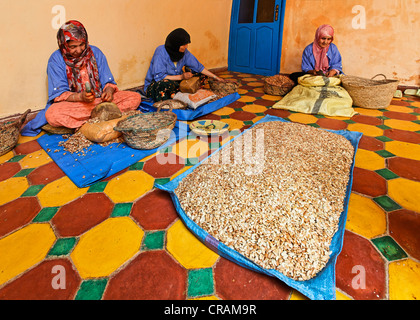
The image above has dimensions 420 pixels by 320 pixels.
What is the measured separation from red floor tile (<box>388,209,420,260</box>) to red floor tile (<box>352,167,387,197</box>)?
0.19 meters

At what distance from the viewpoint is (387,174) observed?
1.69m

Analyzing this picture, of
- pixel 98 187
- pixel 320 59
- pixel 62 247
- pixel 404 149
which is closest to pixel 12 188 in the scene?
pixel 98 187

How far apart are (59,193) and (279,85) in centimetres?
317

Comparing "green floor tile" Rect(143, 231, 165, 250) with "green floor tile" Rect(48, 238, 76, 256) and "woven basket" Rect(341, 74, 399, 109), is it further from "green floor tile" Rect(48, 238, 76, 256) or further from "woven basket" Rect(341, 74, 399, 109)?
"woven basket" Rect(341, 74, 399, 109)

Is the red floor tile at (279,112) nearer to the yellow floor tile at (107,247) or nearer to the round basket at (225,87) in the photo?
the round basket at (225,87)

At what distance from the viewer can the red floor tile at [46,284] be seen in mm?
959

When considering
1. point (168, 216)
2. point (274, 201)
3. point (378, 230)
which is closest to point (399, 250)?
point (378, 230)

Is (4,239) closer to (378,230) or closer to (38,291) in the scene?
(38,291)

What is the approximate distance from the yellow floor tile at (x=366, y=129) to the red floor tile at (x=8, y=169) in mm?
3164

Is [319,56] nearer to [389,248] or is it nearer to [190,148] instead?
[190,148]

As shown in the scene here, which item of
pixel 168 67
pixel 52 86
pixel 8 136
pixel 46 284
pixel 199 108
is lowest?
pixel 46 284

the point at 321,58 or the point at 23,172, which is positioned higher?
the point at 321,58

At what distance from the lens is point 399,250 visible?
1.11 m

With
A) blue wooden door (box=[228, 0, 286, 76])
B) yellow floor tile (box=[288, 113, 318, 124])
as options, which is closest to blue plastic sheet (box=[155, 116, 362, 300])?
yellow floor tile (box=[288, 113, 318, 124])
